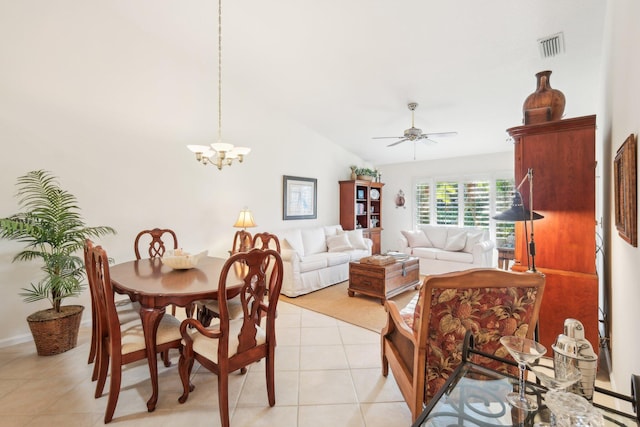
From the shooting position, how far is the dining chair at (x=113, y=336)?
1.72 metres

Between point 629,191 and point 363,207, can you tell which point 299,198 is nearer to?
point 363,207

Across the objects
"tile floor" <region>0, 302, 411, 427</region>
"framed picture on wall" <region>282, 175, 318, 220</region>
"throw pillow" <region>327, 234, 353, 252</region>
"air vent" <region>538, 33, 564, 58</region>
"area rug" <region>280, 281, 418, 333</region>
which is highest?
"air vent" <region>538, 33, 564, 58</region>

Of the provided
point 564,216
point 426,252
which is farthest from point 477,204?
point 564,216

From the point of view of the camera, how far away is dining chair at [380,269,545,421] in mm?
1354

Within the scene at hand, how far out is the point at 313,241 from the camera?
520 cm

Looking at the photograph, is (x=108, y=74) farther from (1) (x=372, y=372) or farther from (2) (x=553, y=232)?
(2) (x=553, y=232)

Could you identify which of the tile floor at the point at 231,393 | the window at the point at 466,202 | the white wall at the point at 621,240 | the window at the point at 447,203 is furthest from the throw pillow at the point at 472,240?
the tile floor at the point at 231,393

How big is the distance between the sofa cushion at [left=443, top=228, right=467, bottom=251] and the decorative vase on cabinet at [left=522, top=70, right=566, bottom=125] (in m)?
3.22

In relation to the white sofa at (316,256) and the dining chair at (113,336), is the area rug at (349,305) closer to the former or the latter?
the white sofa at (316,256)

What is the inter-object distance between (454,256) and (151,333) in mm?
4690

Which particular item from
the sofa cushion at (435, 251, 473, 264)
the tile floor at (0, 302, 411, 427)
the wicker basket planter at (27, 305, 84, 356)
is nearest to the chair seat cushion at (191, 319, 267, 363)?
the tile floor at (0, 302, 411, 427)

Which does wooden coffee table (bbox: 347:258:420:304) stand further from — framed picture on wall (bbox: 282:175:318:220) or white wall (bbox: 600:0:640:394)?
white wall (bbox: 600:0:640:394)

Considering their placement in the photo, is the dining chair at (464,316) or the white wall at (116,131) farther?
the white wall at (116,131)

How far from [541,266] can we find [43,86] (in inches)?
194
